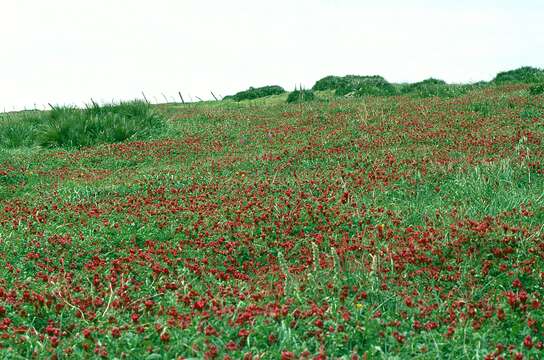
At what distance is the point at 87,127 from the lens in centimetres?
1764

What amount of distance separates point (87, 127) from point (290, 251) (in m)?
12.3

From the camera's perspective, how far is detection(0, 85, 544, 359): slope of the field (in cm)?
447

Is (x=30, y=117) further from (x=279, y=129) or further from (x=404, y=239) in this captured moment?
(x=404, y=239)

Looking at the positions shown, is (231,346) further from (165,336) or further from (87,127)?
(87,127)

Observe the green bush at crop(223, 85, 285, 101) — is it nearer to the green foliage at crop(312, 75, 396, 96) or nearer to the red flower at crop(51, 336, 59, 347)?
the green foliage at crop(312, 75, 396, 96)

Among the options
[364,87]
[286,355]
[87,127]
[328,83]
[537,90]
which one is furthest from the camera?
[328,83]

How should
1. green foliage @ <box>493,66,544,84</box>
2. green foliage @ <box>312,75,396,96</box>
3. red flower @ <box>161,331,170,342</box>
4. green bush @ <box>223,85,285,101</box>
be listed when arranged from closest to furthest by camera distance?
red flower @ <box>161,331,170,342</box> → green foliage @ <box>312,75,396,96</box> → green foliage @ <box>493,66,544,84</box> → green bush @ <box>223,85,285,101</box>

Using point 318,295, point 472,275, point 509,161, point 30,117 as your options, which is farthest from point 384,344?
point 30,117

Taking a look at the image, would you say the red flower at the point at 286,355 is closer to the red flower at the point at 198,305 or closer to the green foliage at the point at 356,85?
the red flower at the point at 198,305

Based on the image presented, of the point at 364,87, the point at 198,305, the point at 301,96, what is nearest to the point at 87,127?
the point at 301,96

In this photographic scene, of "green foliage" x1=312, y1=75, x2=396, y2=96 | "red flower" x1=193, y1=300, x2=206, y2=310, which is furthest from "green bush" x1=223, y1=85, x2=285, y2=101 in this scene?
"red flower" x1=193, y1=300, x2=206, y2=310

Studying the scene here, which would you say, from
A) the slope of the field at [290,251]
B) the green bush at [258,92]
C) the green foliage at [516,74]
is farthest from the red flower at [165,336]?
the green bush at [258,92]

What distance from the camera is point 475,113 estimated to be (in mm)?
15508

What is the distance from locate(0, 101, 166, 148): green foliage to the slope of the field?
3.86 meters
